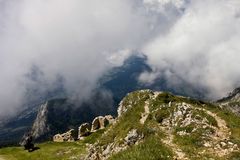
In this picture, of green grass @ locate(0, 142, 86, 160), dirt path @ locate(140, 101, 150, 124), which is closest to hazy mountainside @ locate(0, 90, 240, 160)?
dirt path @ locate(140, 101, 150, 124)

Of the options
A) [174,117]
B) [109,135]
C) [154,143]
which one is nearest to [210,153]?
[154,143]

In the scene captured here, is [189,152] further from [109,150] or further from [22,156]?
[22,156]

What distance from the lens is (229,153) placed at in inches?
2611

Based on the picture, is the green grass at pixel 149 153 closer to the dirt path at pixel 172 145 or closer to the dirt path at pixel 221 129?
the dirt path at pixel 172 145

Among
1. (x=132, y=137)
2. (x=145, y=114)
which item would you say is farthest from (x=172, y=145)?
(x=145, y=114)

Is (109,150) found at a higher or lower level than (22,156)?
lower

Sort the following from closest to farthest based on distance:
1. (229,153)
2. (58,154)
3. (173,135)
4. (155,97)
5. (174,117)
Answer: (229,153) → (173,135) → (174,117) → (155,97) → (58,154)

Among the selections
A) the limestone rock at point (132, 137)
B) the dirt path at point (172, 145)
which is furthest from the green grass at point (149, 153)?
the limestone rock at point (132, 137)

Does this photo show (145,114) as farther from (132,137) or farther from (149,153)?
(149,153)

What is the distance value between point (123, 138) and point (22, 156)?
85.2 meters

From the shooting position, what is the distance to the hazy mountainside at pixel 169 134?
66.7 m

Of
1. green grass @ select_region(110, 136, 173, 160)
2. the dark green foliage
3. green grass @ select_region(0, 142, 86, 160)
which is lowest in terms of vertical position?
green grass @ select_region(110, 136, 173, 160)

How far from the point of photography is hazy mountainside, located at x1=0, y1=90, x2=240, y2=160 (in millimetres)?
66688

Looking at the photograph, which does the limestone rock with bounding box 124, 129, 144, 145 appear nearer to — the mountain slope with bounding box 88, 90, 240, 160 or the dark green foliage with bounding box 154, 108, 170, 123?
the mountain slope with bounding box 88, 90, 240, 160
